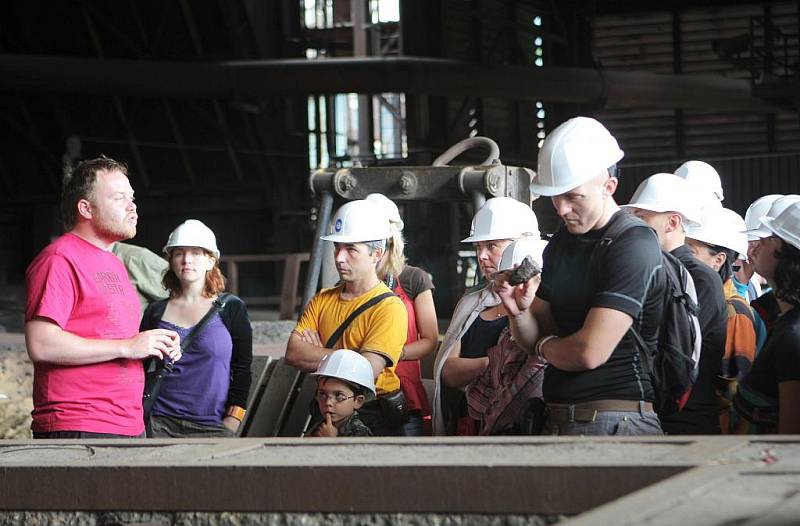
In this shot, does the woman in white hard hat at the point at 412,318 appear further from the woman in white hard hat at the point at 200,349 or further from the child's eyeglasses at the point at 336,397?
the woman in white hard hat at the point at 200,349

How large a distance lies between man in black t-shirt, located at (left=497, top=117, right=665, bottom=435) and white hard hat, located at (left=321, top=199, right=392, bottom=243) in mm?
1313

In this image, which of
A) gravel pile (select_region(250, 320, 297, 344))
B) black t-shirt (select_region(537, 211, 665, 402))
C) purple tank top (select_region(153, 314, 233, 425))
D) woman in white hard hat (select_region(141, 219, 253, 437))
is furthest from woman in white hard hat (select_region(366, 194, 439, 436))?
gravel pile (select_region(250, 320, 297, 344))

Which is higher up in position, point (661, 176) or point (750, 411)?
point (661, 176)

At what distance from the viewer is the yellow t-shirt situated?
5043mm

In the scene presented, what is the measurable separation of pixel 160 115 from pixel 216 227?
2.34m

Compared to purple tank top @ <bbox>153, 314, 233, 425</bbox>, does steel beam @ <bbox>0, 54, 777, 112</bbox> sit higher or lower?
higher

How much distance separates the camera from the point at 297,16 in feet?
68.8

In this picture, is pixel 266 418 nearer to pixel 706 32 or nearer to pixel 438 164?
pixel 438 164

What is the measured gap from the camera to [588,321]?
376cm

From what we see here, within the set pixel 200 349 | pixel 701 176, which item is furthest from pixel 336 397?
pixel 701 176

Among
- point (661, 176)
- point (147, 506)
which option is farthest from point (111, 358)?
point (661, 176)

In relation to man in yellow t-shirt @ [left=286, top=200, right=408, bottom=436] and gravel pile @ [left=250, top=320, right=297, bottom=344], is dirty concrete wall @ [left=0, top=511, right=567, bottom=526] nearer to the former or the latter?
man in yellow t-shirt @ [left=286, top=200, right=408, bottom=436]

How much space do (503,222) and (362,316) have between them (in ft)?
2.49

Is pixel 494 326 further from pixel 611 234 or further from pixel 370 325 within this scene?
pixel 611 234
